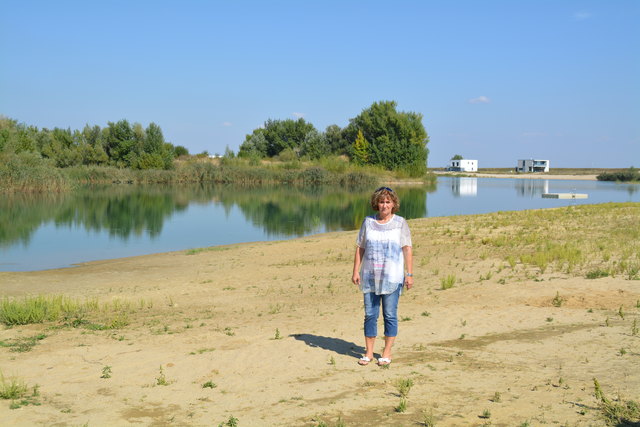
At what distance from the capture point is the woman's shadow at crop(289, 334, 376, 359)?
7098 mm

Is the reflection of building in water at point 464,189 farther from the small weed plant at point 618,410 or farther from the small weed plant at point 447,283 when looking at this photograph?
the small weed plant at point 618,410

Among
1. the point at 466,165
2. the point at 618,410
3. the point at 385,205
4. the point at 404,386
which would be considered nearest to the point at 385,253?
the point at 385,205

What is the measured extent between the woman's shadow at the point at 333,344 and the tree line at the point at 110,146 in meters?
71.9

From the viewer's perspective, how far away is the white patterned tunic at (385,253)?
636 centimetres

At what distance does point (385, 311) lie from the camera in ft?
21.4

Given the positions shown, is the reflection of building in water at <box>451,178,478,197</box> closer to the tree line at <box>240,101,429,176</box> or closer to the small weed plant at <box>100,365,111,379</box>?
the tree line at <box>240,101,429,176</box>

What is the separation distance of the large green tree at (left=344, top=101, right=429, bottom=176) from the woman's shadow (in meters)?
78.5

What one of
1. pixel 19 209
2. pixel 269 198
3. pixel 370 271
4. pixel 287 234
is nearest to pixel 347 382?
pixel 370 271

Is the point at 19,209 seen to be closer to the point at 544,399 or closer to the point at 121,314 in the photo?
the point at 121,314

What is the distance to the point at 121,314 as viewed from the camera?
31.6ft

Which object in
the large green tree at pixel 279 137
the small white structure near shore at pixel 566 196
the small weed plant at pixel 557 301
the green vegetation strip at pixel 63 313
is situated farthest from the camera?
the large green tree at pixel 279 137

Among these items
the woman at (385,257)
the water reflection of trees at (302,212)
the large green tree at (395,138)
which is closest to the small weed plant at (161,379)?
the woman at (385,257)

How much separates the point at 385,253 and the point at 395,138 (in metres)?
81.4

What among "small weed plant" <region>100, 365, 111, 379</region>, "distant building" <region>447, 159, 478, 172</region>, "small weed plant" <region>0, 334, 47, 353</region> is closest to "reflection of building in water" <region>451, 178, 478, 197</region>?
"small weed plant" <region>0, 334, 47, 353</region>
